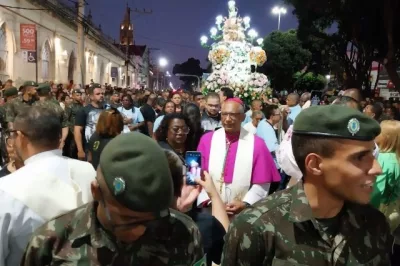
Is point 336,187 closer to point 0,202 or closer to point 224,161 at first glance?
point 0,202

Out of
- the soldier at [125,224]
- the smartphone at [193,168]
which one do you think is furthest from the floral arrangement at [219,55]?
the soldier at [125,224]

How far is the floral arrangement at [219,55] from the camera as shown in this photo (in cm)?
1437

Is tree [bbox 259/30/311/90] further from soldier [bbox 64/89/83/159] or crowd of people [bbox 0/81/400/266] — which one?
crowd of people [bbox 0/81/400/266]

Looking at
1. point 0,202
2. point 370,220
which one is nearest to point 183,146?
point 0,202

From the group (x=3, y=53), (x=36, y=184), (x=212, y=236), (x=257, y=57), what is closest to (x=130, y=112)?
(x=257, y=57)

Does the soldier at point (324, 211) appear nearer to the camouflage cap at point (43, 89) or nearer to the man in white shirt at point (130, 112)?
the camouflage cap at point (43, 89)

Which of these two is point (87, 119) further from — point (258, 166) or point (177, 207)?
point (177, 207)

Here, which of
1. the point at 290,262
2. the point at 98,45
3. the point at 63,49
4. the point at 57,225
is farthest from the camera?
the point at 98,45

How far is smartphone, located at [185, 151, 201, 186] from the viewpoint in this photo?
311 centimetres

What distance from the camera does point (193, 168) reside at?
338cm

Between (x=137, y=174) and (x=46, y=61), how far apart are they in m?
27.6

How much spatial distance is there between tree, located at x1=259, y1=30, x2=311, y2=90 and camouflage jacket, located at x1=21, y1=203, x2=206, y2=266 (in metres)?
41.9

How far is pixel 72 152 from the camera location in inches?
355

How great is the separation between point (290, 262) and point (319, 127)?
1.92 feet
